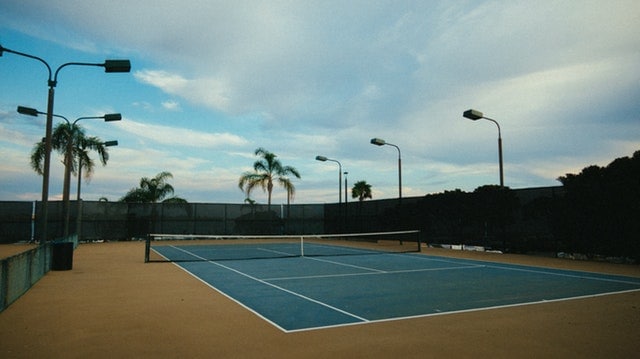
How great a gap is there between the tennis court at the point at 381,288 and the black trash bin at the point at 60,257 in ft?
13.2

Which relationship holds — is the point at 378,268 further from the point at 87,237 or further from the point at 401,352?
the point at 87,237

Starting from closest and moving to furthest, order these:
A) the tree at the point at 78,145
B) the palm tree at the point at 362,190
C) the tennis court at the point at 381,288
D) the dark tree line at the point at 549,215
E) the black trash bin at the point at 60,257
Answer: the tennis court at the point at 381,288, the black trash bin at the point at 60,257, the dark tree line at the point at 549,215, the tree at the point at 78,145, the palm tree at the point at 362,190

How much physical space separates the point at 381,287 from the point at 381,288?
0.15m

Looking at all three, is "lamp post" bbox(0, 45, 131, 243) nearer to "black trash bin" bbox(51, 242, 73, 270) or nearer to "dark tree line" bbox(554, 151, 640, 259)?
"black trash bin" bbox(51, 242, 73, 270)

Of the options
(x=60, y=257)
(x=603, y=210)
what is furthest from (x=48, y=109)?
(x=603, y=210)

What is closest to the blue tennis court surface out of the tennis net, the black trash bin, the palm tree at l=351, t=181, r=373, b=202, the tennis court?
the tennis court

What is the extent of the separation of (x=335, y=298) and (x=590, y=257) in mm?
14734

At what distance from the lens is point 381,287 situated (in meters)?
10.8

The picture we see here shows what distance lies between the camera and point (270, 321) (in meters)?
7.25

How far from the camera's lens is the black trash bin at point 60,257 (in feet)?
46.7

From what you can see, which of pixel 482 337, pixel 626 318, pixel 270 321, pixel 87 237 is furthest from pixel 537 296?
pixel 87 237

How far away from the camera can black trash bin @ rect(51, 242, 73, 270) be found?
46.7 feet

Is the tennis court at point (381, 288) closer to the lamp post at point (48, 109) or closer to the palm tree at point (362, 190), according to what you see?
the lamp post at point (48, 109)

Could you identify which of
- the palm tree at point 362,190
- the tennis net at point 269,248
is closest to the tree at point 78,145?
the tennis net at point 269,248
